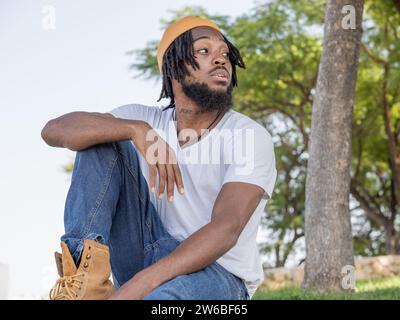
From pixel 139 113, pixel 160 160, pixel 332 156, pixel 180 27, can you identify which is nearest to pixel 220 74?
pixel 180 27

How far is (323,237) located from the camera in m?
7.91

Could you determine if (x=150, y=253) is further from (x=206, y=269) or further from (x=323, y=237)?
(x=323, y=237)

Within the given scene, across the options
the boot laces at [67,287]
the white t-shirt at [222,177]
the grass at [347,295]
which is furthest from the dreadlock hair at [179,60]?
the grass at [347,295]

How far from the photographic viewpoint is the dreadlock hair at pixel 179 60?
3520 mm

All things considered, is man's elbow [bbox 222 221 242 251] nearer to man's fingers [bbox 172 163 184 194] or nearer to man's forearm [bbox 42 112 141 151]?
man's fingers [bbox 172 163 184 194]

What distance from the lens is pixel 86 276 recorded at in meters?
2.73

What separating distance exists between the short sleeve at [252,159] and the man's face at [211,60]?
1.41 feet

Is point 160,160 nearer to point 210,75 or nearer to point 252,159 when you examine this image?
point 252,159

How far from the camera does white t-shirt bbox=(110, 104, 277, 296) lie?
119 inches

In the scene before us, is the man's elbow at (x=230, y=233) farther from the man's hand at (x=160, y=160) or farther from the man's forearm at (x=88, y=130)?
the man's forearm at (x=88, y=130)

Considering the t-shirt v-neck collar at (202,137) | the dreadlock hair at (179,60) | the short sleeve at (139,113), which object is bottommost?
the t-shirt v-neck collar at (202,137)

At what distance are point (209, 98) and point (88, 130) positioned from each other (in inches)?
27.8

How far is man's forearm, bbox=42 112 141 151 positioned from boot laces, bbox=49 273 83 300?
58 centimetres

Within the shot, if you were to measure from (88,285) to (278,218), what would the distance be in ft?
52.9
